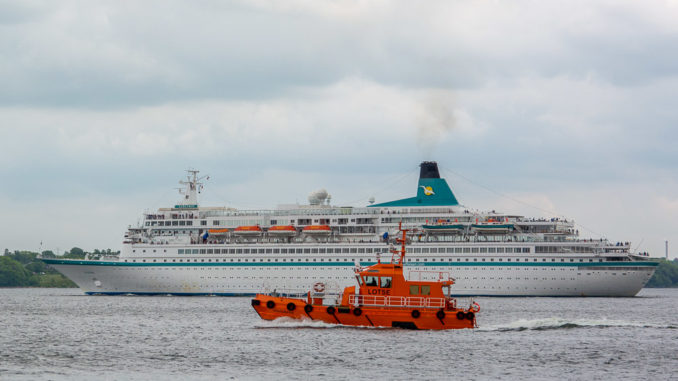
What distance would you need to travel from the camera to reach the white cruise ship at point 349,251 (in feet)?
305

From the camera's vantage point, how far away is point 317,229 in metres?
100

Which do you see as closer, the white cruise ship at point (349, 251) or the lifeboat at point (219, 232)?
the white cruise ship at point (349, 251)

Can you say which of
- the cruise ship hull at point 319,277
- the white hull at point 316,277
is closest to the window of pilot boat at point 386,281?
the white hull at point 316,277

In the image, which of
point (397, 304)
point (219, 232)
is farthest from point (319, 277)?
point (397, 304)

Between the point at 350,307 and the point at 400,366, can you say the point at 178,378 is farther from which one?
the point at 350,307

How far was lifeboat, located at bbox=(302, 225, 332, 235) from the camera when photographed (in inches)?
3944

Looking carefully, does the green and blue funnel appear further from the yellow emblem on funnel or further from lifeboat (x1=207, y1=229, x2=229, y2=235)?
lifeboat (x1=207, y1=229, x2=229, y2=235)

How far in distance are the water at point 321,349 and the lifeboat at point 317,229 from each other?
112 feet

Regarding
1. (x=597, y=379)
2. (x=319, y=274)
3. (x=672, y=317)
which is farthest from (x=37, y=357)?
(x=319, y=274)

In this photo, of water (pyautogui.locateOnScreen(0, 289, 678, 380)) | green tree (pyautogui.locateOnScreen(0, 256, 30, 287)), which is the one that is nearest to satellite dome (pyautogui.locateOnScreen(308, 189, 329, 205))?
water (pyautogui.locateOnScreen(0, 289, 678, 380))

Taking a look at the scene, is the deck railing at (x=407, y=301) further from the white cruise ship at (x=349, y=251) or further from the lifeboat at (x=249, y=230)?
the lifeboat at (x=249, y=230)

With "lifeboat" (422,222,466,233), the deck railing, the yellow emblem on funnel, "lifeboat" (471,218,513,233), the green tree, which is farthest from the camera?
the green tree

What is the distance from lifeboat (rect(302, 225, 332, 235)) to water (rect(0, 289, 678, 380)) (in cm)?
3413

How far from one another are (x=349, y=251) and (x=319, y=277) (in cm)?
389
